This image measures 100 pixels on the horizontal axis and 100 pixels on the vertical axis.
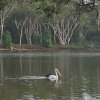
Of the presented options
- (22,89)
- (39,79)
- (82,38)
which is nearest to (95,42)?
(82,38)

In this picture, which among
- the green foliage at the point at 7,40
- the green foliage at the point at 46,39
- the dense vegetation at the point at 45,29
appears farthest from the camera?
the green foliage at the point at 46,39

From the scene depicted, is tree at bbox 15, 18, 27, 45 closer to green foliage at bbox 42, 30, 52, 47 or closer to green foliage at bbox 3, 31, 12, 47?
green foliage at bbox 3, 31, 12, 47

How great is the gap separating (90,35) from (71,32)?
30.3 feet

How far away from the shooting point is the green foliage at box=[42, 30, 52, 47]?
316ft

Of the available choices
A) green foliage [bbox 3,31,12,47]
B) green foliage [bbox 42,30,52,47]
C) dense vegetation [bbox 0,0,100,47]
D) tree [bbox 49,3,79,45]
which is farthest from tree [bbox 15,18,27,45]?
tree [bbox 49,3,79,45]

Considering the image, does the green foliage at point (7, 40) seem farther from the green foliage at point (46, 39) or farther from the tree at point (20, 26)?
the green foliage at point (46, 39)

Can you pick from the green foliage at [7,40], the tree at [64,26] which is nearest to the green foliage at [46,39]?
the tree at [64,26]

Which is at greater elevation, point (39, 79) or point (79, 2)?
point (79, 2)

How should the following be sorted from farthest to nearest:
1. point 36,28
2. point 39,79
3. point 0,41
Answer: point 36,28 → point 0,41 → point 39,79

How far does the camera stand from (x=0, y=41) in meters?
95.9

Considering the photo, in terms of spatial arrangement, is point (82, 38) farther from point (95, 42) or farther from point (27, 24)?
point (27, 24)

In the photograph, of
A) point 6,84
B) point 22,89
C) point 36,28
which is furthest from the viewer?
point 36,28

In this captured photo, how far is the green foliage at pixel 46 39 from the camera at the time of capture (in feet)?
316

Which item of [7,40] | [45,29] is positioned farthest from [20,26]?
[7,40]
